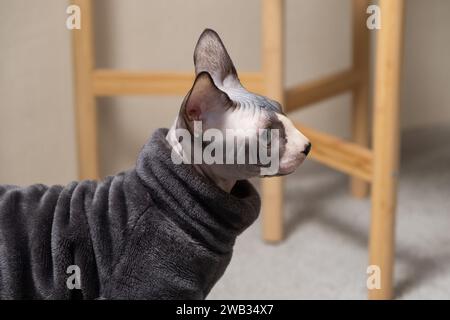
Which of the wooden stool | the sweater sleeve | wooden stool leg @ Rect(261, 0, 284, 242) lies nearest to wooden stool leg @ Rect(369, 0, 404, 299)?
the wooden stool

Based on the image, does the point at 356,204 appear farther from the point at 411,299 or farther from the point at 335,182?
the point at 411,299

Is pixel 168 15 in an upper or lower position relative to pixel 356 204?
upper

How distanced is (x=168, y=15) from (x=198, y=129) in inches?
24.7

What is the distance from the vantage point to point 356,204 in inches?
53.2

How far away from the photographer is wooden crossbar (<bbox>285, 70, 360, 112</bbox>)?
1190mm

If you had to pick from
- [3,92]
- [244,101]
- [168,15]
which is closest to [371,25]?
[168,15]

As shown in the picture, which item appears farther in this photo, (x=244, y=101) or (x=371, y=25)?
(x=371, y=25)

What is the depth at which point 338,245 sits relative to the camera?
1216 mm

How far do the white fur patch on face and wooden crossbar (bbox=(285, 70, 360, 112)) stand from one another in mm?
458

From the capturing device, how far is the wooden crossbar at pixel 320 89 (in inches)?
46.9

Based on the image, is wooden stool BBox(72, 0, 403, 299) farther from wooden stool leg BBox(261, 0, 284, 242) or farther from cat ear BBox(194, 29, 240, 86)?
cat ear BBox(194, 29, 240, 86)

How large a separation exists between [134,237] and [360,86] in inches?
27.6

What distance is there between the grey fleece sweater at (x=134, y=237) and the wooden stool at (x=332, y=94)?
0.32 meters
